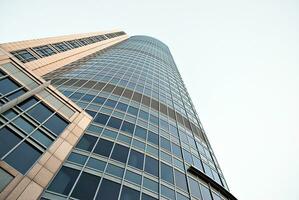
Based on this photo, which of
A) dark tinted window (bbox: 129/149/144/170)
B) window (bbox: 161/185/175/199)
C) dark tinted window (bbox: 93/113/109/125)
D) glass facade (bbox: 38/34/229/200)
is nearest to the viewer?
glass facade (bbox: 38/34/229/200)

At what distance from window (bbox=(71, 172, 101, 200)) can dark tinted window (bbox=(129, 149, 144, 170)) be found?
3.89 metres

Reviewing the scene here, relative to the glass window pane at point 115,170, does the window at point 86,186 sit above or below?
below

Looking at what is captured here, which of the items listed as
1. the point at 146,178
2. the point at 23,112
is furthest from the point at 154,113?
the point at 23,112

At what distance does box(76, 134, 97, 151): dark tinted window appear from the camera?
20491 mm

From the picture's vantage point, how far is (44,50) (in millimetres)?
47031

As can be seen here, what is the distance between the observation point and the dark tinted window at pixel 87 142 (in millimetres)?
20491

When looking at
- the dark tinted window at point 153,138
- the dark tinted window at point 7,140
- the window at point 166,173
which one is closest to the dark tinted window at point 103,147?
the dark tinted window at point 153,138

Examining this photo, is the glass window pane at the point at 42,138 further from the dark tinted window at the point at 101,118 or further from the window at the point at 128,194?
the dark tinted window at the point at 101,118

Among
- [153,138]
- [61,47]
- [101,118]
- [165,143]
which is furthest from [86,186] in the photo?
[61,47]

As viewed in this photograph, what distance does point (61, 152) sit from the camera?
704 inches

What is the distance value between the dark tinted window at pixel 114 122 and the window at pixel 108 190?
7.64m

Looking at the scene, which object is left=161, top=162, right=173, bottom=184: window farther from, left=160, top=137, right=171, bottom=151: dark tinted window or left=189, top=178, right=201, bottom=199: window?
left=160, top=137, right=171, bottom=151: dark tinted window

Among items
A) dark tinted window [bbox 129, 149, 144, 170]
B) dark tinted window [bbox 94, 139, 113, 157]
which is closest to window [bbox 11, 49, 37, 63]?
dark tinted window [bbox 94, 139, 113, 157]

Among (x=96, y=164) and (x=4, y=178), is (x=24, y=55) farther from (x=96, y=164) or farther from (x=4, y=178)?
(x=4, y=178)
